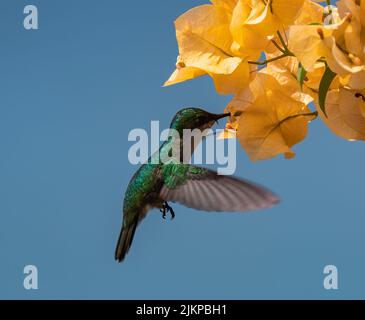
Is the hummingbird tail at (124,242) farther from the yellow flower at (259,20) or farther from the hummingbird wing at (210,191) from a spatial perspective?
the yellow flower at (259,20)

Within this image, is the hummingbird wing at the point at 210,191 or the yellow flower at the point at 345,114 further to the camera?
the hummingbird wing at the point at 210,191

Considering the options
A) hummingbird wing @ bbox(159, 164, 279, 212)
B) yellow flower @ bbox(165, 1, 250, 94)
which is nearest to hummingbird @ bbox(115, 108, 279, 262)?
hummingbird wing @ bbox(159, 164, 279, 212)

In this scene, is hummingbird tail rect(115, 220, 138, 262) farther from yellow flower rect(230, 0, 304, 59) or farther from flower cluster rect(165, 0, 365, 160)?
yellow flower rect(230, 0, 304, 59)

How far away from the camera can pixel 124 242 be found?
4.68 feet

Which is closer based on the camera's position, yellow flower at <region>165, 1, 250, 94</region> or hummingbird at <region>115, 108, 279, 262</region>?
yellow flower at <region>165, 1, 250, 94</region>

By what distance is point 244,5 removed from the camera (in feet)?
1.93

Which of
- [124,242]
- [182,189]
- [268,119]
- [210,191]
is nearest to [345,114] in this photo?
[268,119]

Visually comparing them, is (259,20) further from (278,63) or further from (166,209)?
(166,209)

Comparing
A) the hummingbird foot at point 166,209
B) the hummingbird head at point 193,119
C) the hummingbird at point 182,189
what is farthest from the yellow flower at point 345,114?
the hummingbird foot at point 166,209

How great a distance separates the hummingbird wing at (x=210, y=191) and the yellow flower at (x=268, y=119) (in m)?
0.07

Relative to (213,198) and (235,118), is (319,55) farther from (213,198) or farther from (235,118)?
(213,198)

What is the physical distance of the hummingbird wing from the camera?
2.60ft

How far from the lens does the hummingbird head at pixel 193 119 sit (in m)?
1.06
